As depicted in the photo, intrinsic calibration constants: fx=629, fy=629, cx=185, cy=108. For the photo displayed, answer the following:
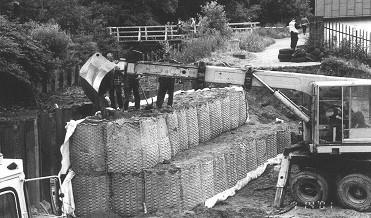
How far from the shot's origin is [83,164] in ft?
37.6

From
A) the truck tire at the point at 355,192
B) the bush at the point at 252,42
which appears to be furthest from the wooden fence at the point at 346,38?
the truck tire at the point at 355,192

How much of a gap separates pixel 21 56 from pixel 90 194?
8.52 metres

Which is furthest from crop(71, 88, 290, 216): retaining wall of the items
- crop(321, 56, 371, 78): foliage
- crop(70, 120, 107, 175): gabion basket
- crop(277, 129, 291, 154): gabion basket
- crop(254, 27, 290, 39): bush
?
crop(254, 27, 290, 39): bush

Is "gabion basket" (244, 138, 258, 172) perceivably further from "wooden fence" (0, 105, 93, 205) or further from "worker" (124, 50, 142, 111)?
"wooden fence" (0, 105, 93, 205)

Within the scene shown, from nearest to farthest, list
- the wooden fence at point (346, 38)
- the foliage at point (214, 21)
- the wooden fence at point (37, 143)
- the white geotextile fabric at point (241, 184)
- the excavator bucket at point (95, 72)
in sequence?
the wooden fence at point (37, 143)
the white geotextile fabric at point (241, 184)
the excavator bucket at point (95, 72)
the wooden fence at point (346, 38)
the foliage at point (214, 21)

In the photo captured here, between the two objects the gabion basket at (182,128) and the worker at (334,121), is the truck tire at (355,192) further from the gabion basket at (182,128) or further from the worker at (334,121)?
the gabion basket at (182,128)

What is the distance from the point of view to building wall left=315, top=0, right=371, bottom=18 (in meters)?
25.1

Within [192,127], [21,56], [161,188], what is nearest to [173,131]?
[192,127]

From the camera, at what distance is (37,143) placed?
11047 mm

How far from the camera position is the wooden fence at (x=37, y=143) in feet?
34.2

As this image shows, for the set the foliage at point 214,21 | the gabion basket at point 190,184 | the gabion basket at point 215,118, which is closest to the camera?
the gabion basket at point 190,184

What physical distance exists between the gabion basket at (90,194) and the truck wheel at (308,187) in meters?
4.12

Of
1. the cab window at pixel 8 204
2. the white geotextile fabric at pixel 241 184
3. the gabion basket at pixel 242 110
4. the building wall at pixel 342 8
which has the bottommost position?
the white geotextile fabric at pixel 241 184

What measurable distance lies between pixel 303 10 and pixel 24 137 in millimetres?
46085
